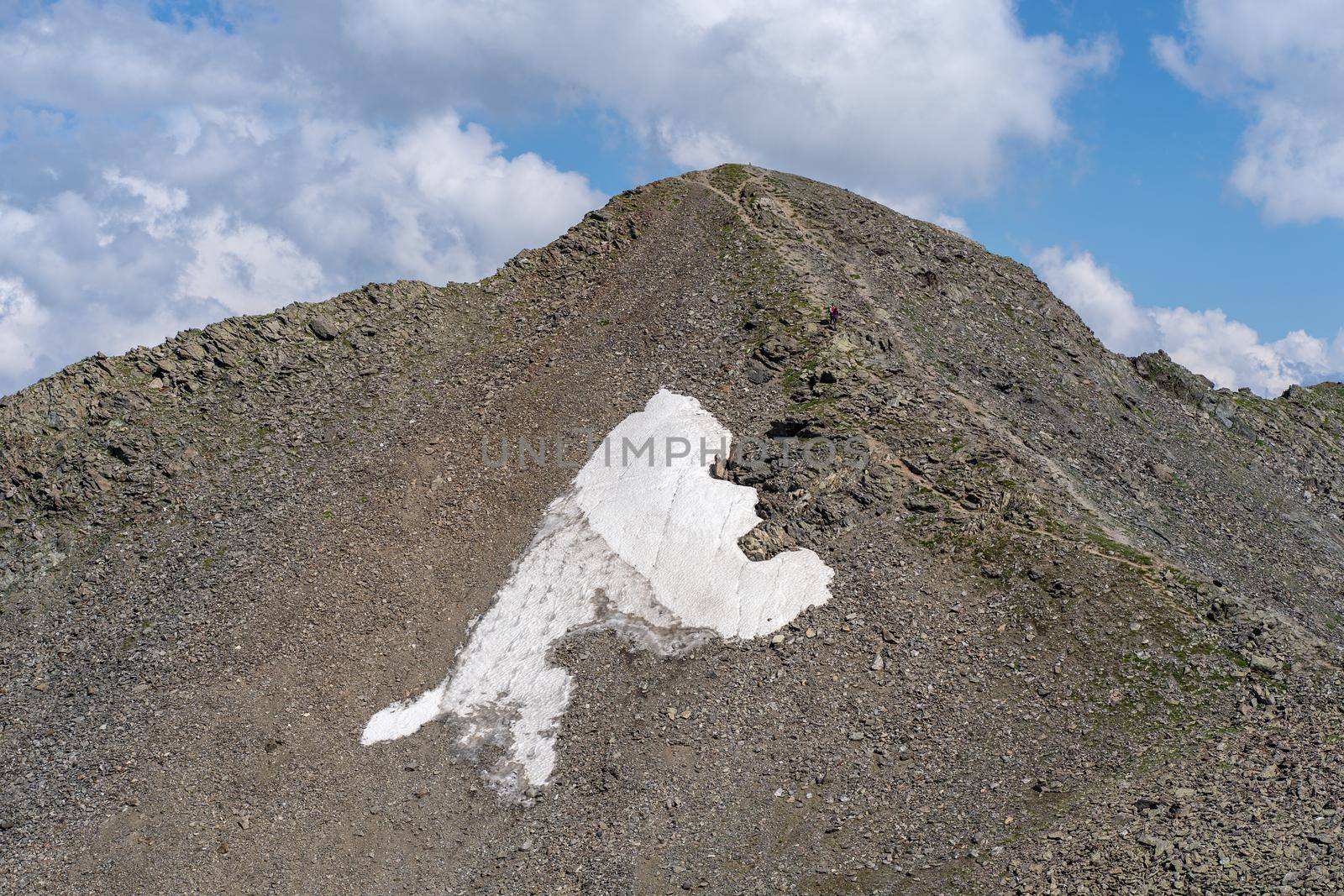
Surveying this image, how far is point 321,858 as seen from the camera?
31156 millimetres

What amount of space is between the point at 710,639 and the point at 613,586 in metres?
4.87

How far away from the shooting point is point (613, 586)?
36906 millimetres

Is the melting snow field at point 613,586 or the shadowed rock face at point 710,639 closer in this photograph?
the shadowed rock face at point 710,639

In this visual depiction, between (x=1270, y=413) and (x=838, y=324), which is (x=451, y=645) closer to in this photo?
(x=838, y=324)

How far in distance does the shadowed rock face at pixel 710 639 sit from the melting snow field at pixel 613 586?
0.76m

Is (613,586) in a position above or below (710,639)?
above

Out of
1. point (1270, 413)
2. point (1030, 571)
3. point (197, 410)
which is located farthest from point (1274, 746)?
point (197, 410)

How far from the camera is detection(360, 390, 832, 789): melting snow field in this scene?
3412 cm

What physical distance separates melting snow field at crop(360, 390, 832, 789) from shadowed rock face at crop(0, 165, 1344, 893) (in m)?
0.76

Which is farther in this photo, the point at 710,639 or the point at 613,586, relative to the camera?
the point at 613,586

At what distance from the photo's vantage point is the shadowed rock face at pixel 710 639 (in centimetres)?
2748

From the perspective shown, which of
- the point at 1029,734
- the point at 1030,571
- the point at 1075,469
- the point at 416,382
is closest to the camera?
the point at 1029,734

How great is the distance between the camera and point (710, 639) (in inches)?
1332

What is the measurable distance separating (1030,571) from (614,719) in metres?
14.9
